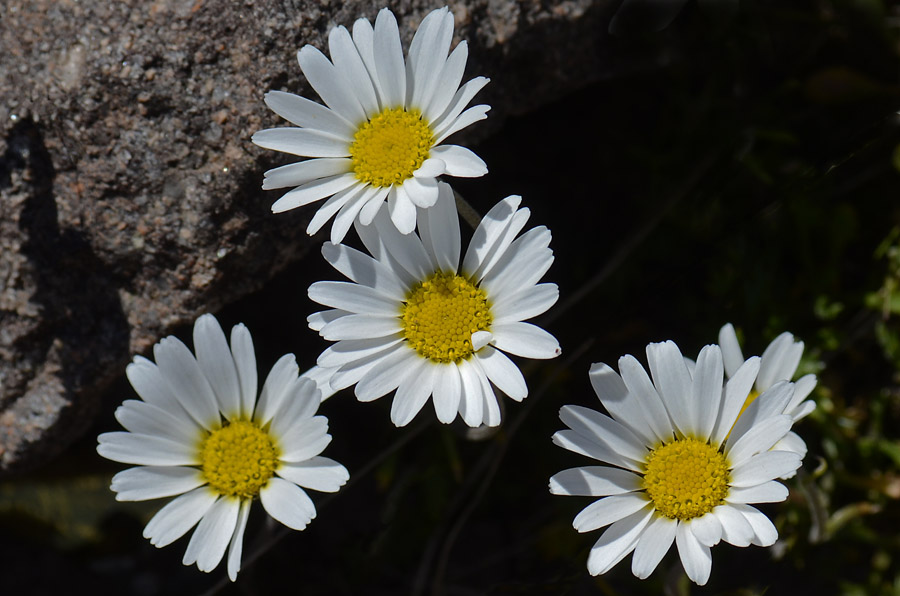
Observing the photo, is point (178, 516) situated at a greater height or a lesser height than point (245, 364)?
lesser

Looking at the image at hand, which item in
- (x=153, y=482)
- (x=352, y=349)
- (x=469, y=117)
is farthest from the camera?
(x=153, y=482)

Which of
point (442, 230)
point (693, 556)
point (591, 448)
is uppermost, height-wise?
point (442, 230)

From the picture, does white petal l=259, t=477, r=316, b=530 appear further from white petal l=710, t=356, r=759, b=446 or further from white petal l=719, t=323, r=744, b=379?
white petal l=719, t=323, r=744, b=379

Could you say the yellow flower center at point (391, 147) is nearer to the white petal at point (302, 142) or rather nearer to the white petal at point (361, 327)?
the white petal at point (302, 142)

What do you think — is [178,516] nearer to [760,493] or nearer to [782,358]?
[760,493]

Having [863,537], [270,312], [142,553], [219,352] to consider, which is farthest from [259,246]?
[863,537]

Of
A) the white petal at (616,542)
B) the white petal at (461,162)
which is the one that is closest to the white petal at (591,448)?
the white petal at (616,542)

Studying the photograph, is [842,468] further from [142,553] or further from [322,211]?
[142,553]

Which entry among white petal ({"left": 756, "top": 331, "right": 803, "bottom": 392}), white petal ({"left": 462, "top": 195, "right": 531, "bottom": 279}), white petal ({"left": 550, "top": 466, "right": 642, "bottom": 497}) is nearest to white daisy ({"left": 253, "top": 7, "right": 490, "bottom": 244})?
white petal ({"left": 462, "top": 195, "right": 531, "bottom": 279})

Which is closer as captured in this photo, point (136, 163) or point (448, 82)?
point (448, 82)

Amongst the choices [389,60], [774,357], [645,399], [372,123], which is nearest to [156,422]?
[372,123]
